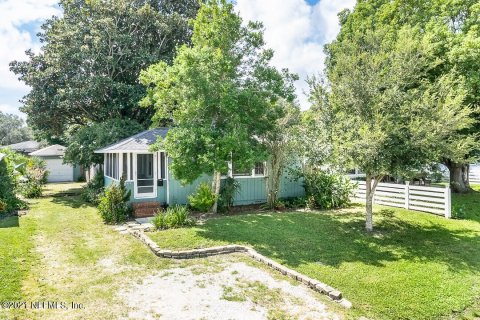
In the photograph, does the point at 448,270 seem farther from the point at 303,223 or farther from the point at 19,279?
the point at 19,279

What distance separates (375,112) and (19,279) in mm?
9490

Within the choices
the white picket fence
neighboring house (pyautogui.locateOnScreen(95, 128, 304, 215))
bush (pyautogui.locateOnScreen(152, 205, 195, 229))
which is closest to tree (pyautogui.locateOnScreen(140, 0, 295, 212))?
bush (pyautogui.locateOnScreen(152, 205, 195, 229))

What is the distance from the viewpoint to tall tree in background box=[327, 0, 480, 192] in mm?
12875

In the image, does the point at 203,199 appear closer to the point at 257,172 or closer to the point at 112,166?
the point at 257,172

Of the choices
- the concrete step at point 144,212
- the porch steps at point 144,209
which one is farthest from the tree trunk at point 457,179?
the concrete step at point 144,212

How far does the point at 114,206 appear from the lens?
10961 millimetres

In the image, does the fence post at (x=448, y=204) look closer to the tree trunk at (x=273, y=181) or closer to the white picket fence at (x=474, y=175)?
the tree trunk at (x=273, y=181)

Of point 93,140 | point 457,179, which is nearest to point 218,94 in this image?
point 93,140

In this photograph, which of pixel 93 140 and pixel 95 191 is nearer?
pixel 95 191

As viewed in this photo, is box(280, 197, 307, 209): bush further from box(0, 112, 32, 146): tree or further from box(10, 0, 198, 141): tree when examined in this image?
box(0, 112, 32, 146): tree

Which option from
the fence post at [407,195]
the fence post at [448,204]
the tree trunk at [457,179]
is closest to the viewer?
the fence post at [448,204]

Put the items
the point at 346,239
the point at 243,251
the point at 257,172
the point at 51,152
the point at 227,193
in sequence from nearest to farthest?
the point at 243,251 < the point at 346,239 < the point at 227,193 < the point at 257,172 < the point at 51,152

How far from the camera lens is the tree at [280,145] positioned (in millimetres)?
12836

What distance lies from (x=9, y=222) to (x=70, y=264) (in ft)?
19.2
